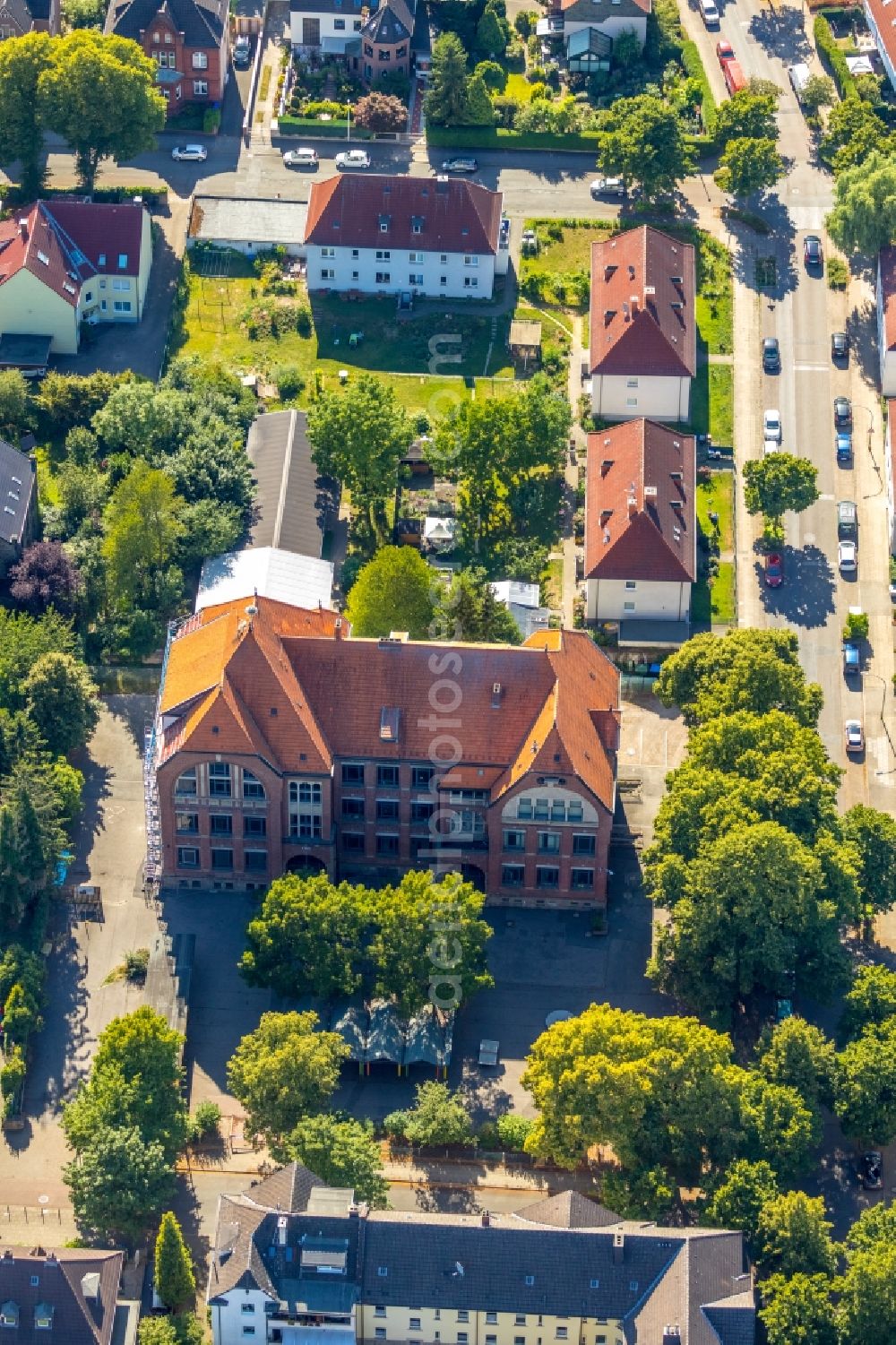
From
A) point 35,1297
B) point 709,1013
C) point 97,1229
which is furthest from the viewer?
point 709,1013

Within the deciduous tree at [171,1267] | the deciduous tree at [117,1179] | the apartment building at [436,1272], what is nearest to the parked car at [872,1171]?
the apartment building at [436,1272]

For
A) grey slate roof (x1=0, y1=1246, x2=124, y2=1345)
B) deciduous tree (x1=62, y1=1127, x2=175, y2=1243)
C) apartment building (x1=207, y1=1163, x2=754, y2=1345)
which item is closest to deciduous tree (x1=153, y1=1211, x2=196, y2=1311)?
deciduous tree (x1=62, y1=1127, x2=175, y2=1243)

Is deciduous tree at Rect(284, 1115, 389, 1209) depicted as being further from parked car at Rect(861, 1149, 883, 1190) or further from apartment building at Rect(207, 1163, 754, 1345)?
parked car at Rect(861, 1149, 883, 1190)

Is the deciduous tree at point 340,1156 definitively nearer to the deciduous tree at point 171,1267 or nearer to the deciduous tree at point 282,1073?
→ the deciduous tree at point 282,1073

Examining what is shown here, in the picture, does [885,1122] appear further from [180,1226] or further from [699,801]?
[180,1226]

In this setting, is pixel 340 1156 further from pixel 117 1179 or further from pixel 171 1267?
pixel 117 1179

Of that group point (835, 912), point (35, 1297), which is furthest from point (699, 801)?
point (35, 1297)

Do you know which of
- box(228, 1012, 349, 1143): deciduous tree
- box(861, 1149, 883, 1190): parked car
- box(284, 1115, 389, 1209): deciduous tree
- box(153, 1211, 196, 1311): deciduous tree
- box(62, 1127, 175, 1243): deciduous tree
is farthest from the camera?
box(861, 1149, 883, 1190): parked car
